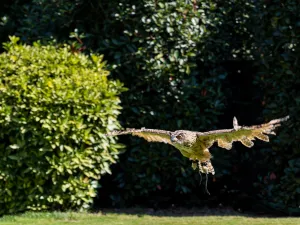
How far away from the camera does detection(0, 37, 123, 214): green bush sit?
8.25 meters

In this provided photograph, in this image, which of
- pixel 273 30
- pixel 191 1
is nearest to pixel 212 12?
pixel 191 1

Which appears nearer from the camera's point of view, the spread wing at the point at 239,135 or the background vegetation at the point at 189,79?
the spread wing at the point at 239,135

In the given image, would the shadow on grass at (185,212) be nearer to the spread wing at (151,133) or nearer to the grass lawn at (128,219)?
the grass lawn at (128,219)

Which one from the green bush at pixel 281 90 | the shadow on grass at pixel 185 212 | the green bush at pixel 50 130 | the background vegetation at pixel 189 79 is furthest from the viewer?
the shadow on grass at pixel 185 212

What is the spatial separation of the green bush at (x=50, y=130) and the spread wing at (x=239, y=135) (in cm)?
273

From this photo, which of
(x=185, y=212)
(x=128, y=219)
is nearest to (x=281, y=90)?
(x=185, y=212)

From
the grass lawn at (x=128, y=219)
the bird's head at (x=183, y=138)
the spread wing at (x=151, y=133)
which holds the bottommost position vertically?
the grass lawn at (x=128, y=219)

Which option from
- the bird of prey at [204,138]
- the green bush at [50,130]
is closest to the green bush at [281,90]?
the green bush at [50,130]

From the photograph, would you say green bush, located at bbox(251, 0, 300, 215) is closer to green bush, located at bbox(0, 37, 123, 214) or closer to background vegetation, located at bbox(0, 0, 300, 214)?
background vegetation, located at bbox(0, 0, 300, 214)

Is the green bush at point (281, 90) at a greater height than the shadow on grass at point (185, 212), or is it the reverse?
the green bush at point (281, 90)

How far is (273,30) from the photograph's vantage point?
8.80 m

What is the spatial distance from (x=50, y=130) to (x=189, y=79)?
218 cm

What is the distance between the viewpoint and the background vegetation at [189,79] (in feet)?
28.8

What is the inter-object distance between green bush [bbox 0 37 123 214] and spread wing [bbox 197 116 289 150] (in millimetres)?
2727
